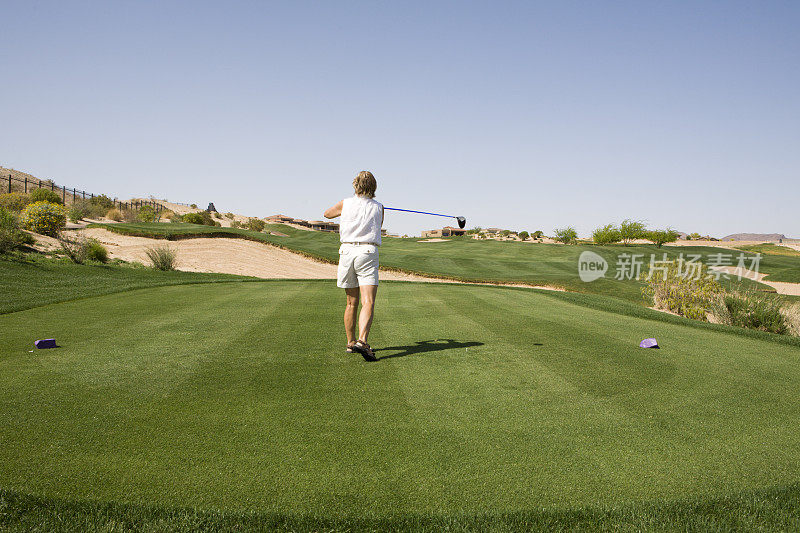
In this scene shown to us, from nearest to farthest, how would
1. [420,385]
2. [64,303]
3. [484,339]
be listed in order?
[420,385]
[484,339]
[64,303]

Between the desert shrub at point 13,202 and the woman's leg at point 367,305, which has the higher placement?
the desert shrub at point 13,202

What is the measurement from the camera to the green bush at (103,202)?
45975mm

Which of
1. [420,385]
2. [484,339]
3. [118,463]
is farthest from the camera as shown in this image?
[484,339]

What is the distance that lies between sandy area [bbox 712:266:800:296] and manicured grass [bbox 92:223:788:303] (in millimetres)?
1317

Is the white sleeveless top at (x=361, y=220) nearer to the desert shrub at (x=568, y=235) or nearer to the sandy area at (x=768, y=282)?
the sandy area at (x=768, y=282)

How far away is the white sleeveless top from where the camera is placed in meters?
5.12

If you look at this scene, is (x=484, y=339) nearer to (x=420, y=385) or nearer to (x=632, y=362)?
(x=632, y=362)

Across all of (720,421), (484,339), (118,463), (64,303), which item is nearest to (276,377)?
(118,463)

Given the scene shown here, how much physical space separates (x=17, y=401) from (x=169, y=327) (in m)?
2.98

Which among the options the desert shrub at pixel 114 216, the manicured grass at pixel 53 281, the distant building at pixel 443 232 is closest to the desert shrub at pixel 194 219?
the desert shrub at pixel 114 216

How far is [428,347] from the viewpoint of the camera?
18.7 feet

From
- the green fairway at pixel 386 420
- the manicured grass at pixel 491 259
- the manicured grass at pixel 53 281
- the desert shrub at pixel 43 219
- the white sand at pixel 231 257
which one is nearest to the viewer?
the green fairway at pixel 386 420

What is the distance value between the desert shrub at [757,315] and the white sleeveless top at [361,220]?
432 inches

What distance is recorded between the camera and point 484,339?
6.20 meters
